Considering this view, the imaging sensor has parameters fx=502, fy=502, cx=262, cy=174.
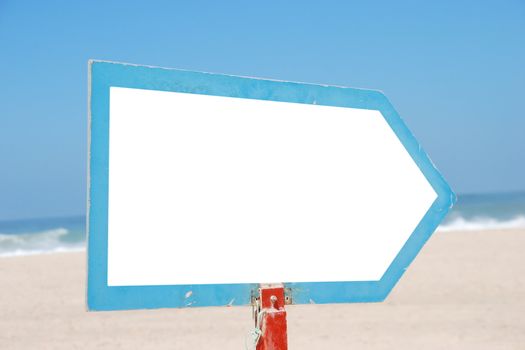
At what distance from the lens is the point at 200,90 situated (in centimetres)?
126

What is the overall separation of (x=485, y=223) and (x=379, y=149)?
3270cm

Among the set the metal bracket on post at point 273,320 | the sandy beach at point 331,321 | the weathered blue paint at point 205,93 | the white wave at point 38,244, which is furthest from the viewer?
the white wave at point 38,244

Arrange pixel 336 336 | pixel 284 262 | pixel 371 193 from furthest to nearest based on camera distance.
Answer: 1. pixel 336 336
2. pixel 371 193
3. pixel 284 262

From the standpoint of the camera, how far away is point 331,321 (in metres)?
6.16

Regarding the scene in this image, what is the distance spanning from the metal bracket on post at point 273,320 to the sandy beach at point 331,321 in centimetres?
410

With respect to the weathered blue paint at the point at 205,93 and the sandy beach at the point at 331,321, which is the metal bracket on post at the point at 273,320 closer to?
the weathered blue paint at the point at 205,93

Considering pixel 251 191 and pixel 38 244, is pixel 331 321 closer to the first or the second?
pixel 251 191

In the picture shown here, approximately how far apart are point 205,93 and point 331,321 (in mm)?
5389

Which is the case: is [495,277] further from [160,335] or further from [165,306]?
[165,306]

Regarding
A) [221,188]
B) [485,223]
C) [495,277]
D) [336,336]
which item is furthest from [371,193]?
[485,223]

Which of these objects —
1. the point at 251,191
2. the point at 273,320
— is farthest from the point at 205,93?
the point at 273,320

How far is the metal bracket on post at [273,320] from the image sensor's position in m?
1.29

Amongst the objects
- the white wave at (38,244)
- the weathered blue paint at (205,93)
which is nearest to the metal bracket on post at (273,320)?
the weathered blue paint at (205,93)

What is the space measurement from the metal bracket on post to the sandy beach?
410 cm
